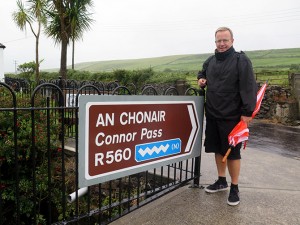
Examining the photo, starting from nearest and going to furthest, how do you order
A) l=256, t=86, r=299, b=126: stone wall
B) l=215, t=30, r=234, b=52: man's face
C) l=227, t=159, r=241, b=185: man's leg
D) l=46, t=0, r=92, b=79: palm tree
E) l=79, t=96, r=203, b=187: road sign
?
l=79, t=96, r=203, b=187: road sign < l=215, t=30, r=234, b=52: man's face < l=227, t=159, r=241, b=185: man's leg < l=256, t=86, r=299, b=126: stone wall < l=46, t=0, r=92, b=79: palm tree

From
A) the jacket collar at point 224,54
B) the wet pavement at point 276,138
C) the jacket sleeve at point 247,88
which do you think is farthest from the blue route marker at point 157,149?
the wet pavement at point 276,138

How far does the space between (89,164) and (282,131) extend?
24.2 feet

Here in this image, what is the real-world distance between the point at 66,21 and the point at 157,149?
1220cm

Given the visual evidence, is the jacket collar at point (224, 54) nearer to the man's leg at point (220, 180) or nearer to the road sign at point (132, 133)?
the road sign at point (132, 133)

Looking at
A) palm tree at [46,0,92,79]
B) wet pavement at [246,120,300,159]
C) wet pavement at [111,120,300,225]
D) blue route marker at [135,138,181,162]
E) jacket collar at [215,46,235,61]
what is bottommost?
wet pavement at [246,120,300,159]

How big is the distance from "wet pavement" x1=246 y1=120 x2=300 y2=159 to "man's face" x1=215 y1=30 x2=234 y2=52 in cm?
346

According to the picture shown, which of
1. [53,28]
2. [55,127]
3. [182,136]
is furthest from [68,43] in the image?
[182,136]

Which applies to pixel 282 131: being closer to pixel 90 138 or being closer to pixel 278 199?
pixel 278 199

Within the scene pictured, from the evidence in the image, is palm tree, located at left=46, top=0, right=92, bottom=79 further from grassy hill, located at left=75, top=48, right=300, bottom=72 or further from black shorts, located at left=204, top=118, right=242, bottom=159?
grassy hill, located at left=75, top=48, right=300, bottom=72

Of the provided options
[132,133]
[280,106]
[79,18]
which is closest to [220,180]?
[132,133]

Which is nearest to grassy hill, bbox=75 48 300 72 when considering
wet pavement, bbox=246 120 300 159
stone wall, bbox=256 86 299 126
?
stone wall, bbox=256 86 299 126

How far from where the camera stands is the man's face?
305cm

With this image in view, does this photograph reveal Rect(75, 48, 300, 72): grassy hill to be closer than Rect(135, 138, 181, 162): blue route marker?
No

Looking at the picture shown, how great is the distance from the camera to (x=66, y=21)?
13469mm
